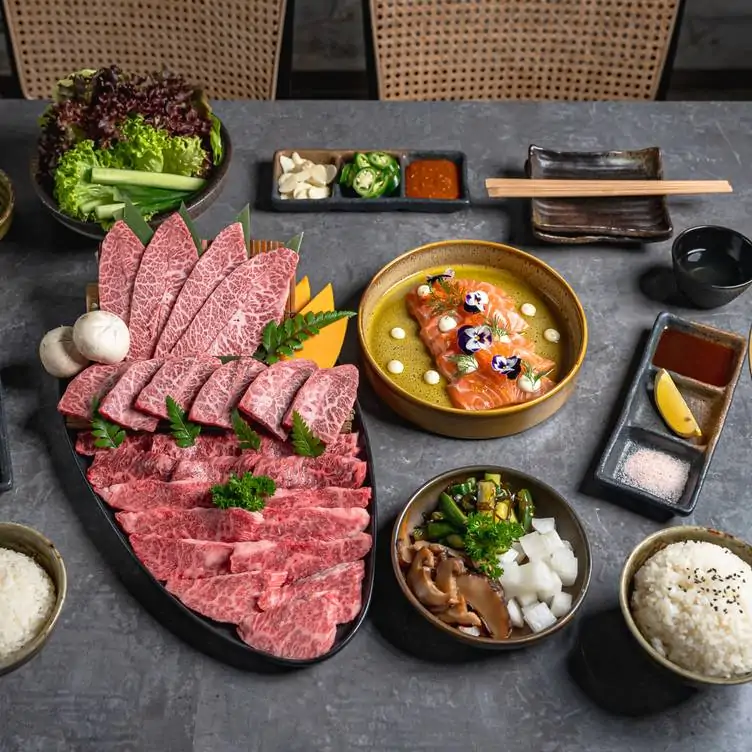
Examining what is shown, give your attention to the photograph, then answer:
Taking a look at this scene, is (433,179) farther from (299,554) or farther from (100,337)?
(299,554)

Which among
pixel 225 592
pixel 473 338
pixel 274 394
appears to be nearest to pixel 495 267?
pixel 473 338

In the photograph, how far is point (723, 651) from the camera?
6.14ft

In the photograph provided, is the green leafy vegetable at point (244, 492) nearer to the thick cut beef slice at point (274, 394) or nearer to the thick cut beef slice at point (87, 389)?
the thick cut beef slice at point (274, 394)

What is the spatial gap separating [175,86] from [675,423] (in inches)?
75.3

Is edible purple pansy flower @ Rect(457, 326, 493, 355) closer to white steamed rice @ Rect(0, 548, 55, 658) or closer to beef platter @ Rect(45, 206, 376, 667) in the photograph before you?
beef platter @ Rect(45, 206, 376, 667)

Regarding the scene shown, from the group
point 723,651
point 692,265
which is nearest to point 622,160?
point 692,265

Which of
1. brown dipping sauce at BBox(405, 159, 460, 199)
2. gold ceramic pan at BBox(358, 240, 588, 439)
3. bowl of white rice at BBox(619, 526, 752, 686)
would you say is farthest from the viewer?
brown dipping sauce at BBox(405, 159, 460, 199)

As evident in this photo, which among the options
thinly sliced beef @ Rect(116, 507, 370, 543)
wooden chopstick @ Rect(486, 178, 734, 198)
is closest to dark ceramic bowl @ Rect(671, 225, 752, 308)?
wooden chopstick @ Rect(486, 178, 734, 198)

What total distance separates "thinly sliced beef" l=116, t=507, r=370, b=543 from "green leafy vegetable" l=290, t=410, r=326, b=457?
16 cm

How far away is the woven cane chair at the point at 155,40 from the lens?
3.29m

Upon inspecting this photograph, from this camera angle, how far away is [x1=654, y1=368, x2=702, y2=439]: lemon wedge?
2408 millimetres

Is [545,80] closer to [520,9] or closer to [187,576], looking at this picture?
[520,9]

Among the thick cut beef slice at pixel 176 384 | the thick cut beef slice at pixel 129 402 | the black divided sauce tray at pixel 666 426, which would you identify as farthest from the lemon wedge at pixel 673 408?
the thick cut beef slice at pixel 129 402

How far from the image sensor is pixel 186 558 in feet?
6.88
